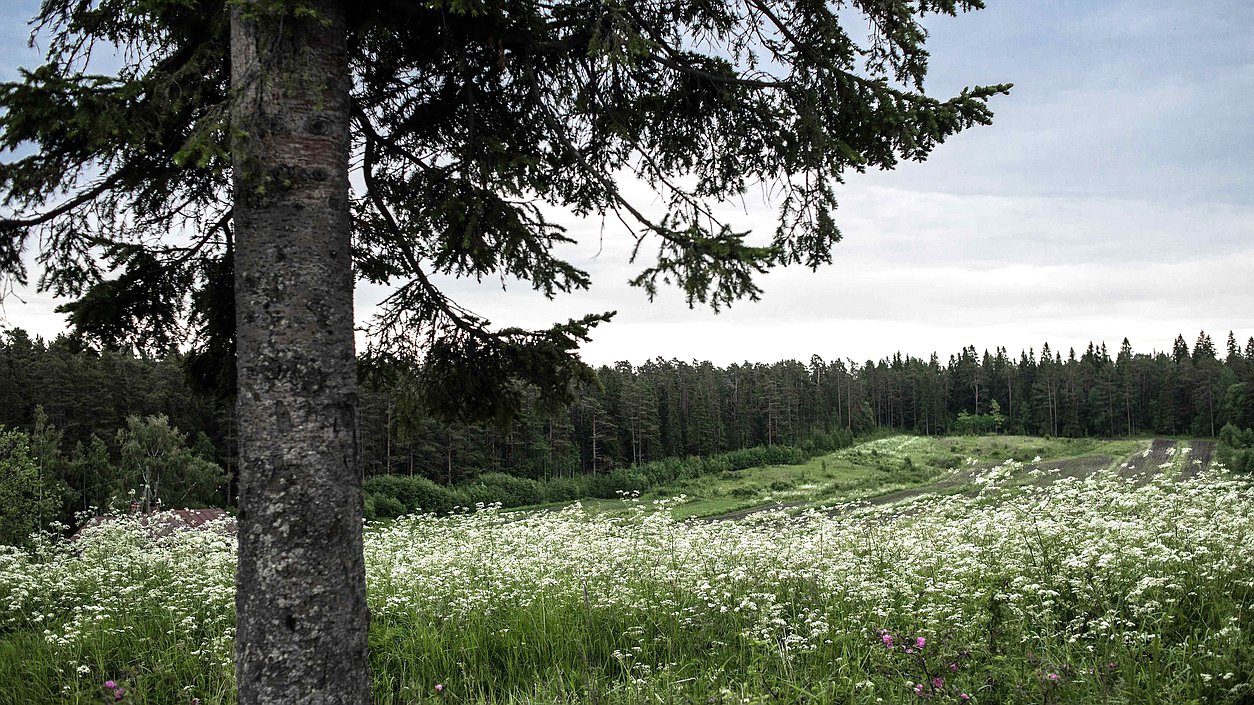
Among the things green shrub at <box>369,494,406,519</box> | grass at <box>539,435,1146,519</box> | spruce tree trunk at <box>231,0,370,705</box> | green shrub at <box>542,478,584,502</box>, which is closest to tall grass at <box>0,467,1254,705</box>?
spruce tree trunk at <box>231,0,370,705</box>

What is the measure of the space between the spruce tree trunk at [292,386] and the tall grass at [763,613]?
1.50 metres

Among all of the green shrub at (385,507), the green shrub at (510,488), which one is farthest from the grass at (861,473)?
the green shrub at (385,507)

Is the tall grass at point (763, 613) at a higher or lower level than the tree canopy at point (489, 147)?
lower

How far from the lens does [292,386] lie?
3627mm

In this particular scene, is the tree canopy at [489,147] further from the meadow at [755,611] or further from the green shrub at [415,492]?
the green shrub at [415,492]

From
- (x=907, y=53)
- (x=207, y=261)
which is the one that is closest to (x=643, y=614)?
(x=207, y=261)

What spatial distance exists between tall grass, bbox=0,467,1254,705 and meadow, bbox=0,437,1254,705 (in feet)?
0.10

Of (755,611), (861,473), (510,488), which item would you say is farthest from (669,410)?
(755,611)

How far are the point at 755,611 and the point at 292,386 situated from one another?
413 centimetres

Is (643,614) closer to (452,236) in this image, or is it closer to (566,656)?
(566,656)

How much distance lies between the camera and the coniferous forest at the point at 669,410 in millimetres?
39062

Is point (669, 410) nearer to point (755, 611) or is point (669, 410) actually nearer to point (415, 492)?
point (415, 492)

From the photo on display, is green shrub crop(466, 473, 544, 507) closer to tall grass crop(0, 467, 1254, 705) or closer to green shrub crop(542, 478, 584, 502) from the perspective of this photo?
green shrub crop(542, 478, 584, 502)

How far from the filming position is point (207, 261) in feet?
18.0
